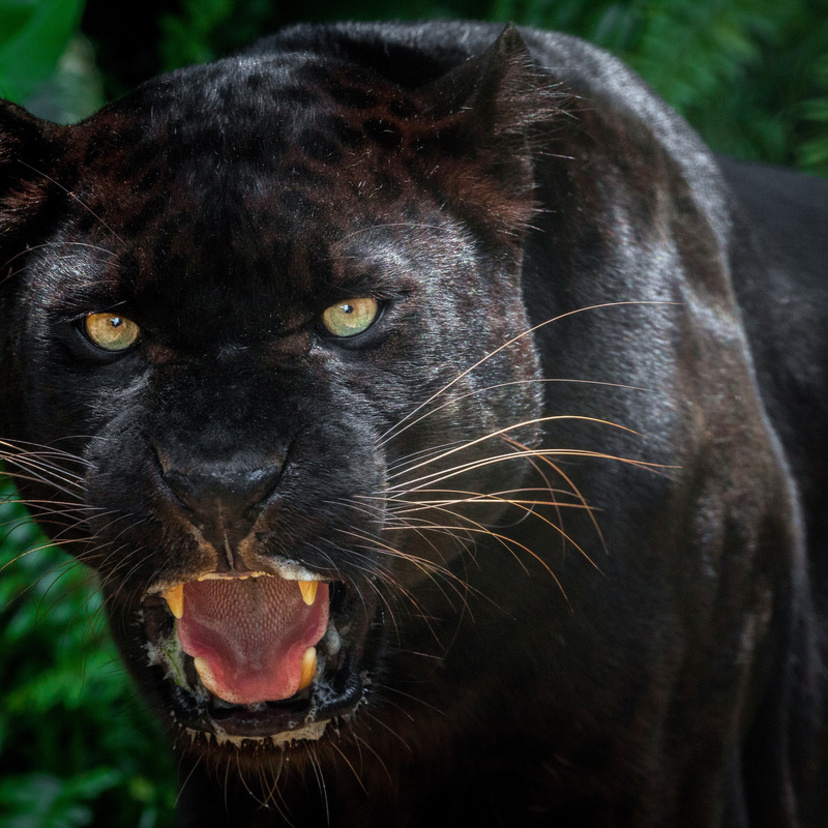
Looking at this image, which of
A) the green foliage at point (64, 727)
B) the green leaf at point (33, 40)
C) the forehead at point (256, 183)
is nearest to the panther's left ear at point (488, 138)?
the forehead at point (256, 183)

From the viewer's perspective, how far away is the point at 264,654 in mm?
1633

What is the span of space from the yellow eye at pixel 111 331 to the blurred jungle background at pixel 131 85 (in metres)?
1.19

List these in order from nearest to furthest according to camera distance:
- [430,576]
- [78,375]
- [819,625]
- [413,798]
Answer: [78,375], [430,576], [413,798], [819,625]

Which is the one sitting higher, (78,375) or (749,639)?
(78,375)

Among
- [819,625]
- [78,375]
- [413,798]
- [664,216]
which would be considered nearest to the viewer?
[78,375]

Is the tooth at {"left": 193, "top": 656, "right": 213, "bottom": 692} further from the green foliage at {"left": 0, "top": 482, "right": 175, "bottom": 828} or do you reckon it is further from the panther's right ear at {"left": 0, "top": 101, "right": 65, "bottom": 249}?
the green foliage at {"left": 0, "top": 482, "right": 175, "bottom": 828}

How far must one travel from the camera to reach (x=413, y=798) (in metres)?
1.93

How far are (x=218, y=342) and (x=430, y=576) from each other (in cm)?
53

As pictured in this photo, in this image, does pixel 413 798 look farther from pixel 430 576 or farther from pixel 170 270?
pixel 170 270

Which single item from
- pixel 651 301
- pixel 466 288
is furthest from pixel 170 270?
pixel 651 301

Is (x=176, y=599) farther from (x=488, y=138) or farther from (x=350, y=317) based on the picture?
(x=488, y=138)

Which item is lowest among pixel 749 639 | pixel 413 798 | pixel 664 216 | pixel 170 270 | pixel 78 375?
pixel 413 798

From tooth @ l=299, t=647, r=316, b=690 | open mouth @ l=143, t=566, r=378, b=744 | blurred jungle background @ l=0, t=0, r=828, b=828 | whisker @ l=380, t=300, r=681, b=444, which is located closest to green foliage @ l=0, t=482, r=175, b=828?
blurred jungle background @ l=0, t=0, r=828, b=828

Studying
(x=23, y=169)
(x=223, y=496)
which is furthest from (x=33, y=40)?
(x=223, y=496)
